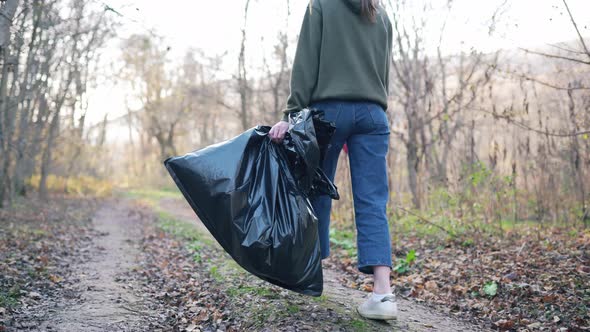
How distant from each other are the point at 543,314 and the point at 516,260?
48.7 inches

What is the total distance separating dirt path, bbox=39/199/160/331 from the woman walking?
4.93 feet

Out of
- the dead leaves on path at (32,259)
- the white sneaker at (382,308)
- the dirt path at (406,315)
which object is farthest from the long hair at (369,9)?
the dead leaves on path at (32,259)

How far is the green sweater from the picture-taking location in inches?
102

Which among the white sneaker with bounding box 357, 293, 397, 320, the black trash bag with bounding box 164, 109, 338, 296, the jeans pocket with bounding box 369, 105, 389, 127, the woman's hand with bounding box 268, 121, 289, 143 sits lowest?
the white sneaker with bounding box 357, 293, 397, 320

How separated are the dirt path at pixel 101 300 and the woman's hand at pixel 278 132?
147 centimetres

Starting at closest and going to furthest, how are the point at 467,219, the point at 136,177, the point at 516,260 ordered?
the point at 516,260 < the point at 467,219 < the point at 136,177

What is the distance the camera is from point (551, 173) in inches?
240

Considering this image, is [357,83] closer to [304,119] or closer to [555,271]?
[304,119]

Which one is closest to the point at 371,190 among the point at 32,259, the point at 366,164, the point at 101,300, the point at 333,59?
the point at 366,164

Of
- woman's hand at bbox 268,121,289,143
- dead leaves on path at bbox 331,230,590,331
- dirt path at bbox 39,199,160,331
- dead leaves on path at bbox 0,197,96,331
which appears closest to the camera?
woman's hand at bbox 268,121,289,143

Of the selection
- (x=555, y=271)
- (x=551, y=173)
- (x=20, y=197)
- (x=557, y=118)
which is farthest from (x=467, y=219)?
(x=20, y=197)

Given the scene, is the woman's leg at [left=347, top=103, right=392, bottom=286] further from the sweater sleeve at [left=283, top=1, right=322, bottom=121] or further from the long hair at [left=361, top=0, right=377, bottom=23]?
the long hair at [left=361, top=0, right=377, bottom=23]

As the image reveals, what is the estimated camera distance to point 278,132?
8.27 feet

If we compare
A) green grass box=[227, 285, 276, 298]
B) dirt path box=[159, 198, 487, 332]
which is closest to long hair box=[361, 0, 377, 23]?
dirt path box=[159, 198, 487, 332]
